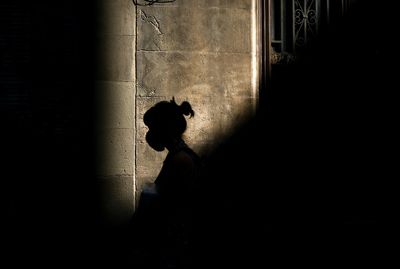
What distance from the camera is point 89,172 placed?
5465 millimetres

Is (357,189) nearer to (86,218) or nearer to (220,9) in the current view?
(220,9)

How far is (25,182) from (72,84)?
1.39 metres

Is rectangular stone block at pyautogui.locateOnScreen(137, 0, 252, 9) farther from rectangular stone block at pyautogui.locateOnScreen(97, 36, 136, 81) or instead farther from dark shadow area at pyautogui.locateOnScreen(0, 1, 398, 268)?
dark shadow area at pyautogui.locateOnScreen(0, 1, 398, 268)

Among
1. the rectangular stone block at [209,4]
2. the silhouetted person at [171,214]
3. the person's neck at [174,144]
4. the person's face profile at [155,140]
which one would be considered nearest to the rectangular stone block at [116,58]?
the rectangular stone block at [209,4]

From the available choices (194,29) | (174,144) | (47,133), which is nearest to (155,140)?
(174,144)

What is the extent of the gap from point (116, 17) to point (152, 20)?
47 cm

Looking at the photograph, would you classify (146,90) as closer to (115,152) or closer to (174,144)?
(115,152)

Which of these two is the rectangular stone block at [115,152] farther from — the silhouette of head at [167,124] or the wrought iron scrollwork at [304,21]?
the wrought iron scrollwork at [304,21]

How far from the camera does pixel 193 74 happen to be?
222 inches

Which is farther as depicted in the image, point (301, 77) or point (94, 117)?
point (301, 77)

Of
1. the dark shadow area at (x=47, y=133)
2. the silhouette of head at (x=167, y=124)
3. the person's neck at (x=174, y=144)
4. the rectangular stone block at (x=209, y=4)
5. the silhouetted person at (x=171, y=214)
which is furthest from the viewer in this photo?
the rectangular stone block at (x=209, y=4)

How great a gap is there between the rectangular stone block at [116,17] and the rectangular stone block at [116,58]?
3.6 inches

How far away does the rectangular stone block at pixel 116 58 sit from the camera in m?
5.49

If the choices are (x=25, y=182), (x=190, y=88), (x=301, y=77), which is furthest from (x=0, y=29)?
(x=301, y=77)
